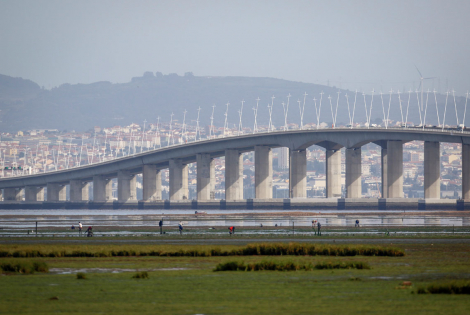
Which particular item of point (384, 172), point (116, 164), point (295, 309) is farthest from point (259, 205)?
point (295, 309)

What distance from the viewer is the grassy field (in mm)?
24188

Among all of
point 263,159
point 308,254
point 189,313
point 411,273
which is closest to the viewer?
point 189,313

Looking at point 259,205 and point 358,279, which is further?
point 259,205

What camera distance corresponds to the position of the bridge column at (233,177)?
16825cm

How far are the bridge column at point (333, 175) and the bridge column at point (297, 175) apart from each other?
4737 mm

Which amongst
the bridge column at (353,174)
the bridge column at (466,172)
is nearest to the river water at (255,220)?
the bridge column at (466,172)

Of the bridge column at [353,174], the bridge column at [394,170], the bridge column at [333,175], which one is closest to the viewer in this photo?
the bridge column at [394,170]

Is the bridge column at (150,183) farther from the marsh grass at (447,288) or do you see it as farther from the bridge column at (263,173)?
the marsh grass at (447,288)

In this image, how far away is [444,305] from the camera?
24.2m

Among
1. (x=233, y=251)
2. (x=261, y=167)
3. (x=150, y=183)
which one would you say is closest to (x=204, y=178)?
(x=261, y=167)

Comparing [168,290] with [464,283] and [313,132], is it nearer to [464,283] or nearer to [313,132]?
[464,283]

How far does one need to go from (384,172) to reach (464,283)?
13137cm

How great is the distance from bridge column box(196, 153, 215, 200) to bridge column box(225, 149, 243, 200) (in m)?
5.91

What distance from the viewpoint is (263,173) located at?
162625 millimetres
